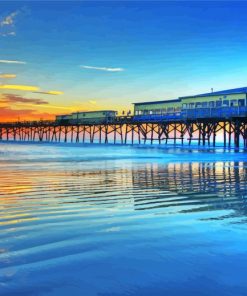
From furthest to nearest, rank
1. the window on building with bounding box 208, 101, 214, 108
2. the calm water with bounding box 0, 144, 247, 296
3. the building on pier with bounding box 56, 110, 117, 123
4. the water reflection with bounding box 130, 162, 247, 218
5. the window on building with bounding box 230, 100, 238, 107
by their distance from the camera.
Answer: the building on pier with bounding box 56, 110, 117, 123 < the window on building with bounding box 208, 101, 214, 108 < the window on building with bounding box 230, 100, 238, 107 < the water reflection with bounding box 130, 162, 247, 218 < the calm water with bounding box 0, 144, 247, 296

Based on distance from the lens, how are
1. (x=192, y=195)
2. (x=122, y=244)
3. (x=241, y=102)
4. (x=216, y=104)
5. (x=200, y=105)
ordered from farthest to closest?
(x=200, y=105) < (x=216, y=104) < (x=241, y=102) < (x=192, y=195) < (x=122, y=244)

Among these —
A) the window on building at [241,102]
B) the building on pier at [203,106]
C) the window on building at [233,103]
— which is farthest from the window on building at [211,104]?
the window on building at [241,102]

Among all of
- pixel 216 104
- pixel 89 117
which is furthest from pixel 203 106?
pixel 89 117

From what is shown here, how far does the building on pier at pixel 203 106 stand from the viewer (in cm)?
4747

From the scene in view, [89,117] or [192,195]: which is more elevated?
[89,117]

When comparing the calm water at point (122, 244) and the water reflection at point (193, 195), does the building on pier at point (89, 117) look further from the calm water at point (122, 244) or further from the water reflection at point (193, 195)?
the calm water at point (122, 244)

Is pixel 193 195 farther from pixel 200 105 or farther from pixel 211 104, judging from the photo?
pixel 200 105

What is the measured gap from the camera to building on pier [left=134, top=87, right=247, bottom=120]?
4747cm

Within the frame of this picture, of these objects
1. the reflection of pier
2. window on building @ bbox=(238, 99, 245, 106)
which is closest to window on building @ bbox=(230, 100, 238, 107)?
window on building @ bbox=(238, 99, 245, 106)

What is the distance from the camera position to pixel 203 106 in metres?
52.7

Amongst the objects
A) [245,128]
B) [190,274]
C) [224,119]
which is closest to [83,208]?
[190,274]

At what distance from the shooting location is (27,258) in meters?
5.19

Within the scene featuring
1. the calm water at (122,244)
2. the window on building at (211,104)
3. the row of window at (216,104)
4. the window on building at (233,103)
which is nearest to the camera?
the calm water at (122,244)

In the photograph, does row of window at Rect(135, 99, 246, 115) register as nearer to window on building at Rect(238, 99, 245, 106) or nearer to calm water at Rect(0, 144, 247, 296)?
window on building at Rect(238, 99, 245, 106)
